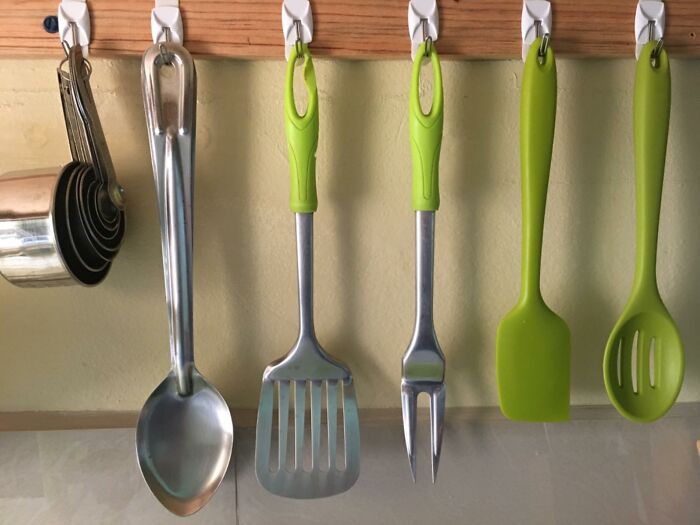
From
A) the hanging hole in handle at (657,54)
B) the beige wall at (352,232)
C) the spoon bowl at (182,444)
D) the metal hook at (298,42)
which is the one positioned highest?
the metal hook at (298,42)

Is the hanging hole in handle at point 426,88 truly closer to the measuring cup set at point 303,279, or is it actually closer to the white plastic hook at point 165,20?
the measuring cup set at point 303,279

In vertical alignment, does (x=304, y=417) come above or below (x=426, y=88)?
below

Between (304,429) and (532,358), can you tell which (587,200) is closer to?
(532,358)

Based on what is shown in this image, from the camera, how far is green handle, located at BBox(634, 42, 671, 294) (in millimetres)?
558

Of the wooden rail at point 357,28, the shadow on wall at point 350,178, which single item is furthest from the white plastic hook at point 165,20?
the shadow on wall at point 350,178

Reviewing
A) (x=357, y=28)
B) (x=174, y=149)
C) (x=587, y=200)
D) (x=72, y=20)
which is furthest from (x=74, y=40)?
(x=587, y=200)

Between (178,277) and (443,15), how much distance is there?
0.96 feet

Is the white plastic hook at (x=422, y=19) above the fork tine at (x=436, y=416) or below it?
above

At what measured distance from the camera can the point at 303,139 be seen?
0.54 m

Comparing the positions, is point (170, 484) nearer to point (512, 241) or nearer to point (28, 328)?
point (28, 328)

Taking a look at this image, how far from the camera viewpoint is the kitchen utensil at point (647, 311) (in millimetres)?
559

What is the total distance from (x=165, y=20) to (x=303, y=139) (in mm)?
142

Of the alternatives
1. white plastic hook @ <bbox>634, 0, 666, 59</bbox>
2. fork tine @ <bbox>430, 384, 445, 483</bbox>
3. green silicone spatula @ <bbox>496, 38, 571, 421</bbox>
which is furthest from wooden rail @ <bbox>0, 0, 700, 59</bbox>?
fork tine @ <bbox>430, 384, 445, 483</bbox>

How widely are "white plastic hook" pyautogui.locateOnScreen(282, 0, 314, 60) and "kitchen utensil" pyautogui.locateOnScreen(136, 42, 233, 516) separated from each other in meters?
0.08
